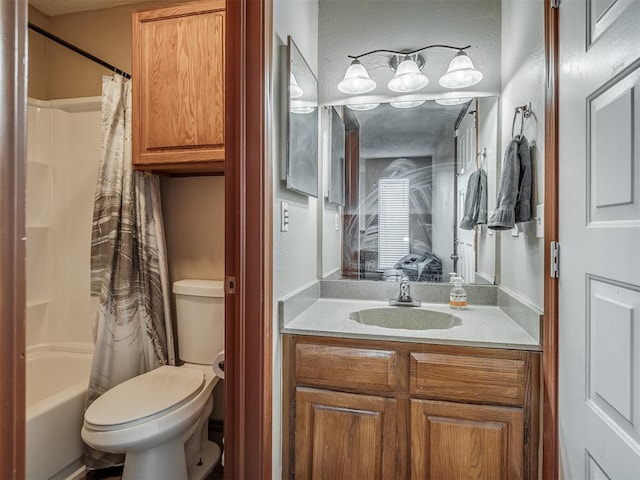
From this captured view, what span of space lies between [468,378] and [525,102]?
3.56 feet

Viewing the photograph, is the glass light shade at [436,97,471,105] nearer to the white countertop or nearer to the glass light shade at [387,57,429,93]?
the glass light shade at [387,57,429,93]

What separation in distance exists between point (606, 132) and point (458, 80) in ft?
3.56

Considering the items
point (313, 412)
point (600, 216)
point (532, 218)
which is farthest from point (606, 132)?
point (313, 412)

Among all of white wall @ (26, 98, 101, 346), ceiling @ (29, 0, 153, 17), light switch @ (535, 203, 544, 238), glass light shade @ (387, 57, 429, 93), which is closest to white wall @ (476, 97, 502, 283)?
glass light shade @ (387, 57, 429, 93)

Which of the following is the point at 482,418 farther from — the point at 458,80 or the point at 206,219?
the point at 206,219

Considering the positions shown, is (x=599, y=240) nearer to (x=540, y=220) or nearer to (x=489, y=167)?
(x=540, y=220)

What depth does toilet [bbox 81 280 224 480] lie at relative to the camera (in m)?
1.45

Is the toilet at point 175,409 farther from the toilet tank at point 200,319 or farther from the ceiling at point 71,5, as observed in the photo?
the ceiling at point 71,5

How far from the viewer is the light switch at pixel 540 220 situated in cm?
122

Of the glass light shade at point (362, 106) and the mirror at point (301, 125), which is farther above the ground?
the glass light shade at point (362, 106)

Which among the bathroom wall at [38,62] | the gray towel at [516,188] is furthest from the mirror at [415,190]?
the bathroom wall at [38,62]

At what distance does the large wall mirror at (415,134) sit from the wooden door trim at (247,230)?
0.81m

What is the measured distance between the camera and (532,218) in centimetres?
132

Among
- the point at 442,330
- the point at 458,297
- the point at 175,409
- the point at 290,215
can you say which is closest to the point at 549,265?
the point at 442,330
